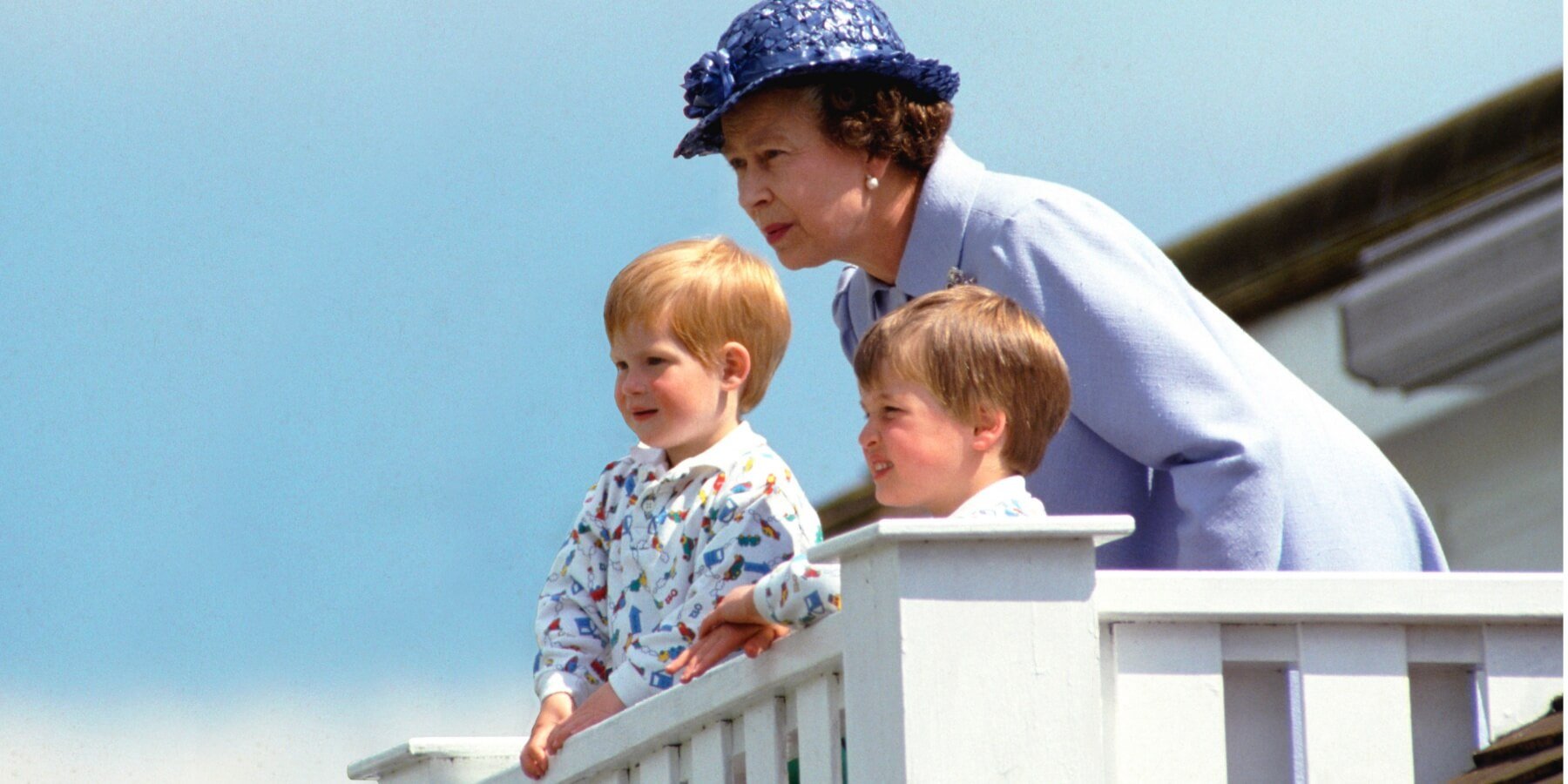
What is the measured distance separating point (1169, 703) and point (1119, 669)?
0.07 meters

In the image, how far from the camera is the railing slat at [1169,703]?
2475 millimetres

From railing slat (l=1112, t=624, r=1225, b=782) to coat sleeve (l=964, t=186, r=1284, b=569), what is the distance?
1.73 feet

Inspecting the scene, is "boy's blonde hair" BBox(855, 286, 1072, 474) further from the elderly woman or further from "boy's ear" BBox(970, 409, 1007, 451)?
the elderly woman

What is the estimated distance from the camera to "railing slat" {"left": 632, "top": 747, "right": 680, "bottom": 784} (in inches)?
117

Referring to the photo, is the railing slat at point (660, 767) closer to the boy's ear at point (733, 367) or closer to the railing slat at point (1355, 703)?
the boy's ear at point (733, 367)

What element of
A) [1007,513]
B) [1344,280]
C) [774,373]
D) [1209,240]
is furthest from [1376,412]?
[1007,513]

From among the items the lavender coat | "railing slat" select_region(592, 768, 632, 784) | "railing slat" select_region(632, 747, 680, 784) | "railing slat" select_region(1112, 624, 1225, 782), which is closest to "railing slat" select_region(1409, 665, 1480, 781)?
"railing slat" select_region(1112, 624, 1225, 782)

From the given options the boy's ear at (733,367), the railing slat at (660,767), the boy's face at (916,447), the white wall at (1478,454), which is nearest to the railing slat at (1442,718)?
the boy's face at (916,447)

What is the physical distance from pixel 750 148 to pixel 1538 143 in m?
5.44

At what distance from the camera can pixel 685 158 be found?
374 centimetres

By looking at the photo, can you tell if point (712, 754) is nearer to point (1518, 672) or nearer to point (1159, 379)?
point (1159, 379)

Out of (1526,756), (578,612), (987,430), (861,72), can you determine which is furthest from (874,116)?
(1526,756)

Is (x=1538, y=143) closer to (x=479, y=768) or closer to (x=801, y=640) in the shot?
(x=479, y=768)

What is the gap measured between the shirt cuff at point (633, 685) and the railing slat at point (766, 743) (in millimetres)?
499
